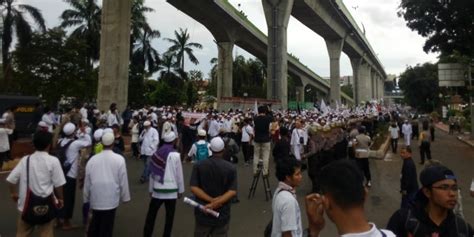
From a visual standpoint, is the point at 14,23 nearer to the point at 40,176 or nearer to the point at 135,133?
the point at 135,133

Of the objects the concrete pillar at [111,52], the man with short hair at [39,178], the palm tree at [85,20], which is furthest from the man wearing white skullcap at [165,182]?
the palm tree at [85,20]

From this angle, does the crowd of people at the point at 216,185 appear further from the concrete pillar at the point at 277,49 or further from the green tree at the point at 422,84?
the green tree at the point at 422,84

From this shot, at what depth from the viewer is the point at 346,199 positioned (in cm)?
212

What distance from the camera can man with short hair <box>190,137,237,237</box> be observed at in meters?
4.80

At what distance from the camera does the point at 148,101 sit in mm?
49719

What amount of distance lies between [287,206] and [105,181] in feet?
9.40

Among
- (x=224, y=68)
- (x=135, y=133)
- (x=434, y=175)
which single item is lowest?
(x=434, y=175)

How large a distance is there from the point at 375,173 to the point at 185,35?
53417 millimetres

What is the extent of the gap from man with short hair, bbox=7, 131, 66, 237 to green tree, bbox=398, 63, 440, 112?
238ft

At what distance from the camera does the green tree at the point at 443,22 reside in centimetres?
2109

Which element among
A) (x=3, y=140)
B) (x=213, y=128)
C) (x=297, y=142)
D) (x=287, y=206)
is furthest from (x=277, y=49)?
(x=287, y=206)

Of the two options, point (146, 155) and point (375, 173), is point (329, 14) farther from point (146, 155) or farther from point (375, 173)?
point (146, 155)

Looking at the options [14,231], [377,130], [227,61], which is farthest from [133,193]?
[227,61]

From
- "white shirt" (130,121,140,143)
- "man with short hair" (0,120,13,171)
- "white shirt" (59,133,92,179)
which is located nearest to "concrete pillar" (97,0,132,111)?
"white shirt" (130,121,140,143)
